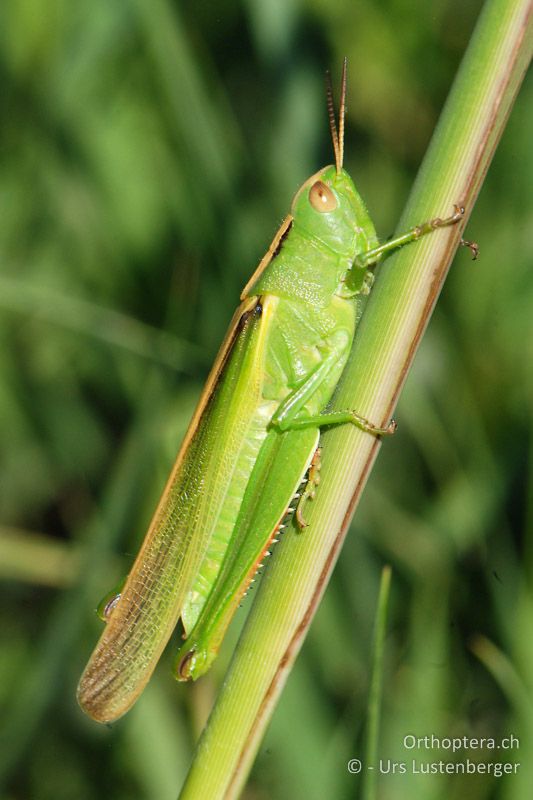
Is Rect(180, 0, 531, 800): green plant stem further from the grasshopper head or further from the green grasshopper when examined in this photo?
the grasshopper head

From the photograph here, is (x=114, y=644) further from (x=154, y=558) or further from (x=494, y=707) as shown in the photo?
(x=494, y=707)

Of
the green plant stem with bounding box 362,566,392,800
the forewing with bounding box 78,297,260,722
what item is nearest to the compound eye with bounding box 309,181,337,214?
the forewing with bounding box 78,297,260,722

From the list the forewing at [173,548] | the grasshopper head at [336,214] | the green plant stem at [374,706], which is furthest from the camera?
the grasshopper head at [336,214]

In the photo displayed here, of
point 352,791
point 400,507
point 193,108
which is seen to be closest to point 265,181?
point 193,108

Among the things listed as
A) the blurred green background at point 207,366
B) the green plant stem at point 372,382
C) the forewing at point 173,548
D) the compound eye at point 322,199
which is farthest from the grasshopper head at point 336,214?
the green plant stem at point 372,382

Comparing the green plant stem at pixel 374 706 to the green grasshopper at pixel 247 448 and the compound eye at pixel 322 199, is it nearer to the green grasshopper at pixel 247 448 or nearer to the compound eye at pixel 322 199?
the green grasshopper at pixel 247 448

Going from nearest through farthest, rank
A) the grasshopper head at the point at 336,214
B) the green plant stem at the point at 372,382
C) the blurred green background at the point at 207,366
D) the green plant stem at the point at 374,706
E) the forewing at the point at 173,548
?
1. the green plant stem at the point at 372,382
2. the green plant stem at the point at 374,706
3. the forewing at the point at 173,548
4. the grasshopper head at the point at 336,214
5. the blurred green background at the point at 207,366
